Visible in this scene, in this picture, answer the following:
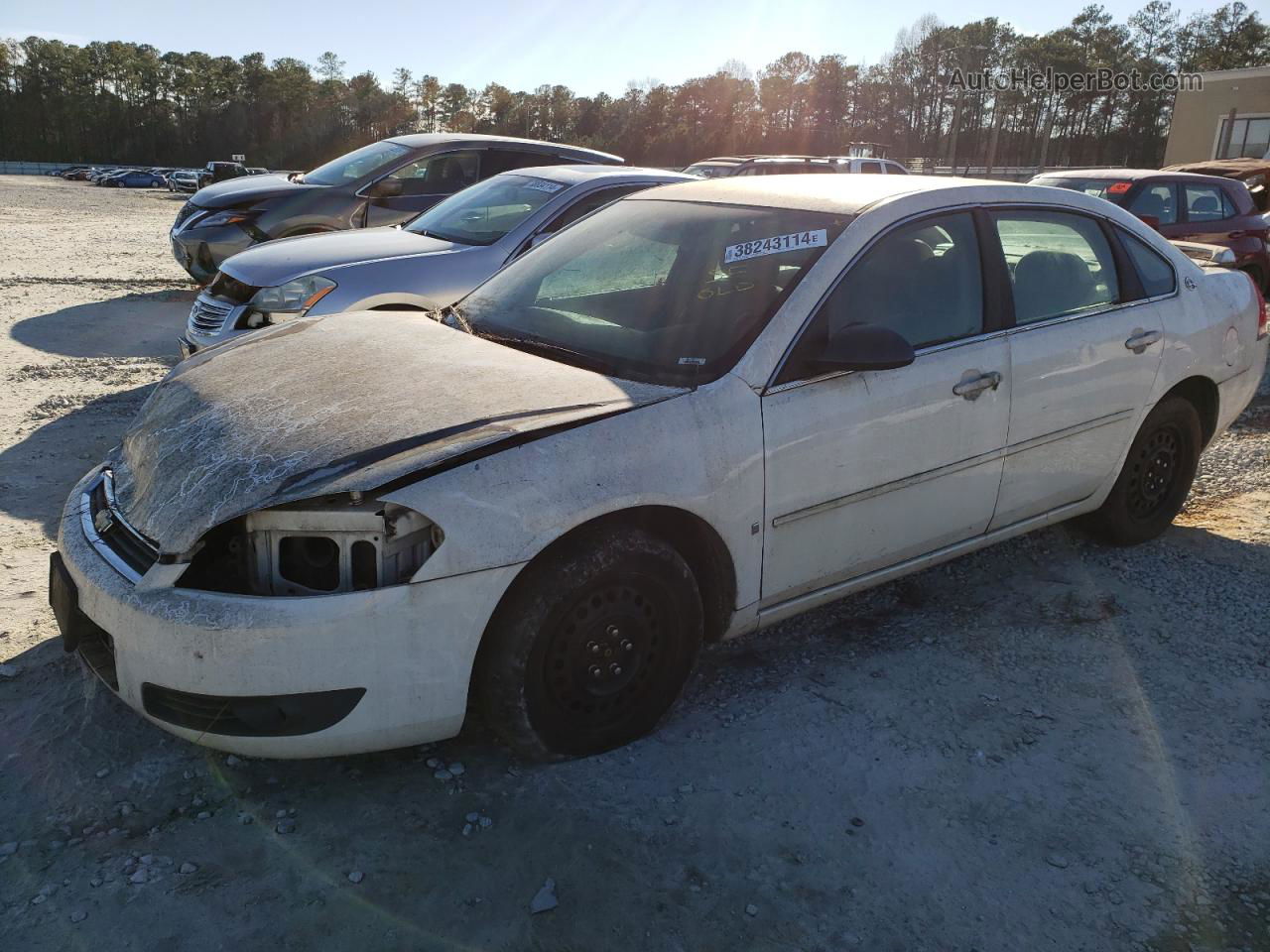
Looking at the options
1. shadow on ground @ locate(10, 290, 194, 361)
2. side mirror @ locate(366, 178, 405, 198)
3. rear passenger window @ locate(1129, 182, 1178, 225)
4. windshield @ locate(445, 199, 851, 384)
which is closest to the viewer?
windshield @ locate(445, 199, 851, 384)

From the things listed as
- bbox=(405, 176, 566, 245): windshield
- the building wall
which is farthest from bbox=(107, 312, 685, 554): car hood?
the building wall

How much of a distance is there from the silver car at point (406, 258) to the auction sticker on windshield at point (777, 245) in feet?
7.85

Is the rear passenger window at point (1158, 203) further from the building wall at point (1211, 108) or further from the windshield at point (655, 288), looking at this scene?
the building wall at point (1211, 108)

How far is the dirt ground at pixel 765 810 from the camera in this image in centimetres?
239

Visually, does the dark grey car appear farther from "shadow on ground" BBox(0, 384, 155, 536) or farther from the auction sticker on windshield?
the auction sticker on windshield

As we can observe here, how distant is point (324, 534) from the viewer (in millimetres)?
2570

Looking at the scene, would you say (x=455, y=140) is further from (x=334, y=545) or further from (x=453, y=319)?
(x=334, y=545)

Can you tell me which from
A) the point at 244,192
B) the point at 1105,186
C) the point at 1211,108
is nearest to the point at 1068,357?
the point at 244,192

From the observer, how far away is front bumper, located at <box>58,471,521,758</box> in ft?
8.07

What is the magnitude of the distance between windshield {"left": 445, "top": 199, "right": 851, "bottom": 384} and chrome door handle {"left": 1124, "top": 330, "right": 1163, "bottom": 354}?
1532 millimetres

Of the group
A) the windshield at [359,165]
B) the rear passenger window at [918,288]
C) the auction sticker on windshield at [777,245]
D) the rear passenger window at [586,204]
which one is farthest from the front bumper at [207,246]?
the rear passenger window at [918,288]

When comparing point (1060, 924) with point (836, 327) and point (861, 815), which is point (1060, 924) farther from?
point (836, 327)

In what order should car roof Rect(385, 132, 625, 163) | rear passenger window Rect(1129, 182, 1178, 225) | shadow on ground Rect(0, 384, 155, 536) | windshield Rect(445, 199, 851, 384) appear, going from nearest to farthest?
windshield Rect(445, 199, 851, 384) < shadow on ground Rect(0, 384, 155, 536) < car roof Rect(385, 132, 625, 163) < rear passenger window Rect(1129, 182, 1178, 225)

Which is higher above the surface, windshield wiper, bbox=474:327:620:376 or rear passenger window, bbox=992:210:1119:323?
rear passenger window, bbox=992:210:1119:323
